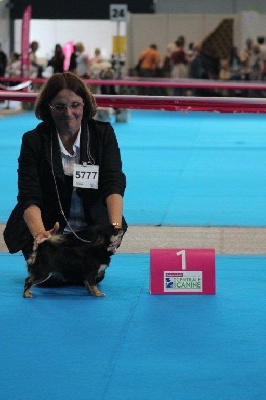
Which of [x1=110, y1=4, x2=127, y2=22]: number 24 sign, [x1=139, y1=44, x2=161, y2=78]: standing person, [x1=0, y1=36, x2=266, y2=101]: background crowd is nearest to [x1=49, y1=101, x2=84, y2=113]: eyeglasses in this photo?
[x1=110, y1=4, x2=127, y2=22]: number 24 sign

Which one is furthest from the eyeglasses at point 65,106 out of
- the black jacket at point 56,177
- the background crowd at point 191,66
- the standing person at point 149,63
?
the standing person at point 149,63

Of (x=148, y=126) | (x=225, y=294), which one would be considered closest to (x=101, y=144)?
(x=225, y=294)

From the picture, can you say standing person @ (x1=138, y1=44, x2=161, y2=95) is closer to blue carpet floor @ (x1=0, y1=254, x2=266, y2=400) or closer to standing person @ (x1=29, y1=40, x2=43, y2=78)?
standing person @ (x1=29, y1=40, x2=43, y2=78)

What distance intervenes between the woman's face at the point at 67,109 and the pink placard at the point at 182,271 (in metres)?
0.78

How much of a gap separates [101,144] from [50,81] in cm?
45

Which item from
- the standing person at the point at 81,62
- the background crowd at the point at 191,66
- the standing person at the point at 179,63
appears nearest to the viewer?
the standing person at the point at 81,62

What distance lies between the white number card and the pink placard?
469mm

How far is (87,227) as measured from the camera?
534 centimetres

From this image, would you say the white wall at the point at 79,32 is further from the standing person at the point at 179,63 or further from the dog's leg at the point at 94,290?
the dog's leg at the point at 94,290

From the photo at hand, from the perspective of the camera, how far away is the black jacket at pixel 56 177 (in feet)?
17.6

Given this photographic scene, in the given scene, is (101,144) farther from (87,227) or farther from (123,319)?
(123,319)

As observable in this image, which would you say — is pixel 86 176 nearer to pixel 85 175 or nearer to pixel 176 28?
pixel 85 175

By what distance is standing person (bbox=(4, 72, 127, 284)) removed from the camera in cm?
526

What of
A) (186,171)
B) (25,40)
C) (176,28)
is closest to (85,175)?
(186,171)
